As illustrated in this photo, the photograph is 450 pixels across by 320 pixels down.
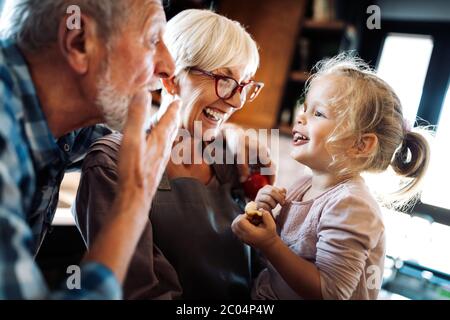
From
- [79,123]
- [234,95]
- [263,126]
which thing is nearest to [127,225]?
[79,123]

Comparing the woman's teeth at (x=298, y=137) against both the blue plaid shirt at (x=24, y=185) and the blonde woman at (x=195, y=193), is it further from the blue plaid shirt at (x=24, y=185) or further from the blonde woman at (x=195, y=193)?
the blue plaid shirt at (x=24, y=185)

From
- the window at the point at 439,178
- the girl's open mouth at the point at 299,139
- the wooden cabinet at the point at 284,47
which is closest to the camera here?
the girl's open mouth at the point at 299,139

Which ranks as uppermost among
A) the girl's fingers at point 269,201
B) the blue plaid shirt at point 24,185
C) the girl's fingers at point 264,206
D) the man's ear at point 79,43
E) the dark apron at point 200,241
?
the man's ear at point 79,43

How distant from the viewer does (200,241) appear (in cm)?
100

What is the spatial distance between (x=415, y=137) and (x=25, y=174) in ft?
3.24

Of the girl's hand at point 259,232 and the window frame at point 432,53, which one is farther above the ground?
the window frame at point 432,53

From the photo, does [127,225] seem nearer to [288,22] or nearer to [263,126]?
[263,126]

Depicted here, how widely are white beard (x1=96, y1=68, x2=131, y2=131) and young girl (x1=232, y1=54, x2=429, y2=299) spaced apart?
386mm

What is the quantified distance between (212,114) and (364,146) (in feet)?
1.54

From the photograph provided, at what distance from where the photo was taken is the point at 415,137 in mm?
1043

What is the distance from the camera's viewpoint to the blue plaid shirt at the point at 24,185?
545 mm

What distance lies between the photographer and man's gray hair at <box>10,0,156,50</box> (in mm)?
782

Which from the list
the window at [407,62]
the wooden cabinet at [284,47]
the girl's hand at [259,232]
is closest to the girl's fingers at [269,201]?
the girl's hand at [259,232]

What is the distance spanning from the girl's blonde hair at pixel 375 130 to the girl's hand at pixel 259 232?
30cm
